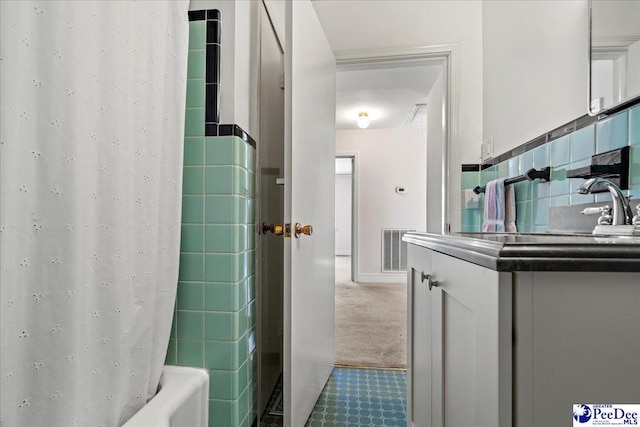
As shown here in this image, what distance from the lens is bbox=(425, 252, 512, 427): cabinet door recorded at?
46cm

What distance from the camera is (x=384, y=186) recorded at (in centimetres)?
493

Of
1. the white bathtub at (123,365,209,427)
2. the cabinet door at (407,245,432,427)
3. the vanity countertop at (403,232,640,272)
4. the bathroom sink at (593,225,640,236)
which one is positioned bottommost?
the white bathtub at (123,365,209,427)

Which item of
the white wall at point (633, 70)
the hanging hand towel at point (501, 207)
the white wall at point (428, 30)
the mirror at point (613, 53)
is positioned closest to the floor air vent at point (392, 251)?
the white wall at point (428, 30)

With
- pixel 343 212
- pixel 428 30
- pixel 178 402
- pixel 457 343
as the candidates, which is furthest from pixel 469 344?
pixel 343 212

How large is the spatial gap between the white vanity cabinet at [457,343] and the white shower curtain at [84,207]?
29.5 inches

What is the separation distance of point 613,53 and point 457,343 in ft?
3.51

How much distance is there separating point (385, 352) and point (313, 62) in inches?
69.9

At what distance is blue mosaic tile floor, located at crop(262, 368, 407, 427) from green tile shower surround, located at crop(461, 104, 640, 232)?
98cm

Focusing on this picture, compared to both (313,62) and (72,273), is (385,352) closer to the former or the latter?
(313,62)

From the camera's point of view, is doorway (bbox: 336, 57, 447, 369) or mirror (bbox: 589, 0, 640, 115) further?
doorway (bbox: 336, 57, 447, 369)

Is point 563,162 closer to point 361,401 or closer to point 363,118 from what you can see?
point 361,401

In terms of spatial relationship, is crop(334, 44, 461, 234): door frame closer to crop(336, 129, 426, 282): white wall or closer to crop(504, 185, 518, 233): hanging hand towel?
crop(504, 185, 518, 233): hanging hand towel

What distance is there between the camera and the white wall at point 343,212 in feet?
30.3

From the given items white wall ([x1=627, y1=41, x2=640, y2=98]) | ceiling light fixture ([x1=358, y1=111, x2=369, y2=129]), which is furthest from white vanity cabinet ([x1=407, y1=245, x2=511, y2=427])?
ceiling light fixture ([x1=358, y1=111, x2=369, y2=129])
